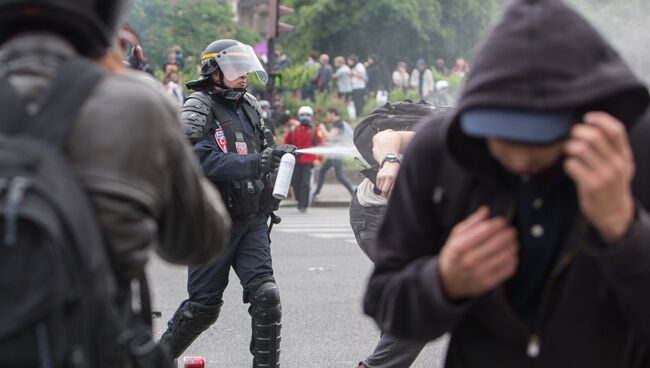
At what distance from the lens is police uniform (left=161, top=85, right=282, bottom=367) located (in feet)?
20.4

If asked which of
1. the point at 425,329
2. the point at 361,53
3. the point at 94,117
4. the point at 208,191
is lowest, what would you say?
the point at 361,53

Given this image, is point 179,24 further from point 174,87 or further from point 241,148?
point 241,148

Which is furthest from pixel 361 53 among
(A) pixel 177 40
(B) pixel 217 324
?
(B) pixel 217 324

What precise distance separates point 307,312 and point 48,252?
6.92 m

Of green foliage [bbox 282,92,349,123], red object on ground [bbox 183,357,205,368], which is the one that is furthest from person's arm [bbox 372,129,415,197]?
green foliage [bbox 282,92,349,123]

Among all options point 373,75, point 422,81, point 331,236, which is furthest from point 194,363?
point 373,75

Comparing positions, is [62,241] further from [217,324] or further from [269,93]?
[269,93]

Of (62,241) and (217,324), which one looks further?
(217,324)

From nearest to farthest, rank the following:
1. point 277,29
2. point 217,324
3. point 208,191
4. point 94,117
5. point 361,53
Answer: point 94,117 → point 208,191 → point 217,324 → point 277,29 → point 361,53

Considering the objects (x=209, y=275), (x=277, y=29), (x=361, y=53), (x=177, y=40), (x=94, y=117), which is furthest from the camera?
(x=361, y=53)

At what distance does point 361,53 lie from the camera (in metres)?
43.8

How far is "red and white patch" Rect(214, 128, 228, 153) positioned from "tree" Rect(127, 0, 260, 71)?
2062 cm

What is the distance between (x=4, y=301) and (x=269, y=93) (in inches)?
786

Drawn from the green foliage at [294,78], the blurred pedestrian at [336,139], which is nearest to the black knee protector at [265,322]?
the blurred pedestrian at [336,139]
